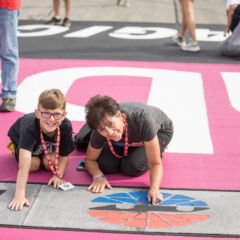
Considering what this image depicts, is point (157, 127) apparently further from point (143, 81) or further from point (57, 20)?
point (57, 20)

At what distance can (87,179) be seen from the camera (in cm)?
379

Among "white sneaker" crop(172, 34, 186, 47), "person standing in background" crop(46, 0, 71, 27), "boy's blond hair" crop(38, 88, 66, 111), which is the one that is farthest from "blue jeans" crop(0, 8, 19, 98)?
"person standing in background" crop(46, 0, 71, 27)

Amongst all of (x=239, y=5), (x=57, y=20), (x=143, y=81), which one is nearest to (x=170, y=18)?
(x=57, y=20)

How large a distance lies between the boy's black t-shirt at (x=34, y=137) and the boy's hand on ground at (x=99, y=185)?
0.99 feet

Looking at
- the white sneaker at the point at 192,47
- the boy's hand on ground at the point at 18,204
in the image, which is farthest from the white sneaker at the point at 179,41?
the boy's hand on ground at the point at 18,204

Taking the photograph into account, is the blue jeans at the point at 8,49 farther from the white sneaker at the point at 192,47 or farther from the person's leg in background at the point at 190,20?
the white sneaker at the point at 192,47

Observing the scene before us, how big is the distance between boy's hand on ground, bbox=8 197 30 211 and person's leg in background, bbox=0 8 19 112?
1805mm

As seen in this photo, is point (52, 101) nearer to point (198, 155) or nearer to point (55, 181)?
point (55, 181)

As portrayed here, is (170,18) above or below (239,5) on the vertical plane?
below

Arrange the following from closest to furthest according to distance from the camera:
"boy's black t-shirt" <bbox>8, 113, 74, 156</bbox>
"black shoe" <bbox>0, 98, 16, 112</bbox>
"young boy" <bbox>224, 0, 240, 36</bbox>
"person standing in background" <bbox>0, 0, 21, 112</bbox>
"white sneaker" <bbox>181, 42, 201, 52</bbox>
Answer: "boy's black t-shirt" <bbox>8, 113, 74, 156</bbox> < "person standing in background" <bbox>0, 0, 21, 112</bbox> < "black shoe" <bbox>0, 98, 16, 112</bbox> < "young boy" <bbox>224, 0, 240, 36</bbox> < "white sneaker" <bbox>181, 42, 201, 52</bbox>

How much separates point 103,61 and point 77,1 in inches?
232

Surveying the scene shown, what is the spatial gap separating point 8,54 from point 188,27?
3.09m

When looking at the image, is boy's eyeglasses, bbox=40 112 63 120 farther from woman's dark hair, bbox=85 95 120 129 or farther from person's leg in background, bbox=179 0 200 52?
Answer: person's leg in background, bbox=179 0 200 52

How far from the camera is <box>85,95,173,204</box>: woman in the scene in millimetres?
3285
